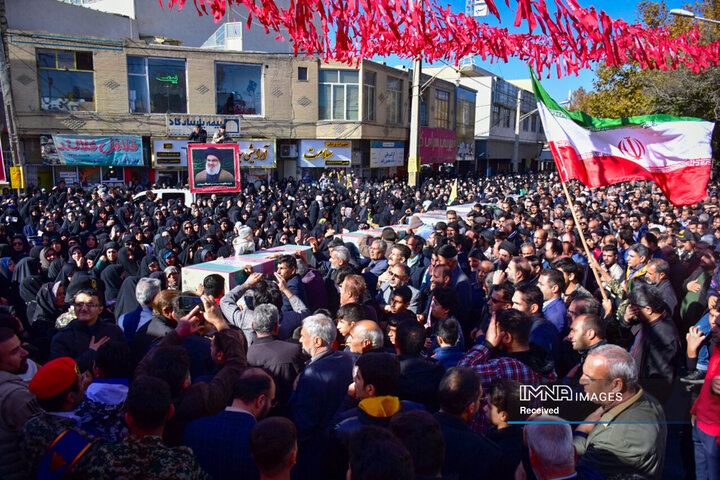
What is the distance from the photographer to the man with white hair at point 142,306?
4.66 m

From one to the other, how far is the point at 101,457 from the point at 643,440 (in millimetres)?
2603

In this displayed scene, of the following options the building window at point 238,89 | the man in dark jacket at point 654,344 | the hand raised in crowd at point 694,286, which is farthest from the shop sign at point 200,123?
the man in dark jacket at point 654,344

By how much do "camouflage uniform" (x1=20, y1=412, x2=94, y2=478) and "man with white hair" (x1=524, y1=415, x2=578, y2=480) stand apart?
6.75 ft

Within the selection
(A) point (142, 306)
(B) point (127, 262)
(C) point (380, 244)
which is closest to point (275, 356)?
(A) point (142, 306)

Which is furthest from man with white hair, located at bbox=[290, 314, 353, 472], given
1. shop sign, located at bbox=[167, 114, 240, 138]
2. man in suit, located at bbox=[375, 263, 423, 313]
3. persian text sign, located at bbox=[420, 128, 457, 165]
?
persian text sign, located at bbox=[420, 128, 457, 165]

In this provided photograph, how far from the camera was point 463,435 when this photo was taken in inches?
101

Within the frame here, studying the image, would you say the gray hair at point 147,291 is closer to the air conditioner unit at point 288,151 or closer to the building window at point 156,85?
the building window at point 156,85

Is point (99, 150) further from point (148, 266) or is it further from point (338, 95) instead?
point (148, 266)

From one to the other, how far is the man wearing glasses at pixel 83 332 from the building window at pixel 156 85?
23488 mm

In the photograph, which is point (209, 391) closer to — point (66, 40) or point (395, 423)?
point (395, 423)

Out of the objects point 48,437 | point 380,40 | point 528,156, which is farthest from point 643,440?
point 528,156

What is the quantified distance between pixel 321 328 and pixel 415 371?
689mm

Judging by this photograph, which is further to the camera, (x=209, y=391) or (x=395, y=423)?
(x=209, y=391)

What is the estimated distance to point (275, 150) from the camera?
27266mm
